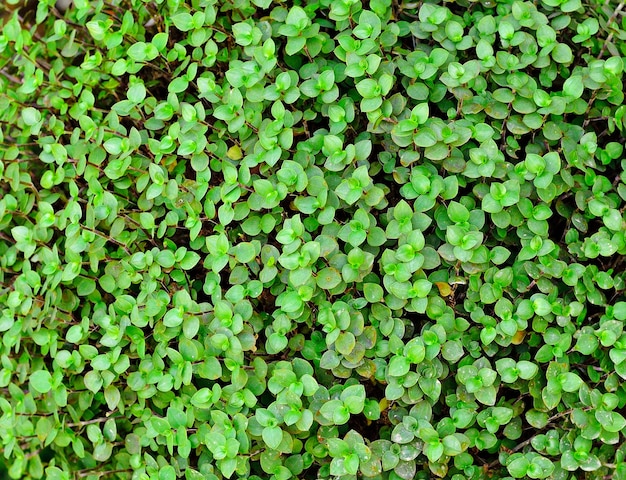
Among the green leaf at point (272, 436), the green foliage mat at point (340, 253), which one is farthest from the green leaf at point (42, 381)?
the green leaf at point (272, 436)

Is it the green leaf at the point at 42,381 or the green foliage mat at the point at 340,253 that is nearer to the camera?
the green foliage mat at the point at 340,253

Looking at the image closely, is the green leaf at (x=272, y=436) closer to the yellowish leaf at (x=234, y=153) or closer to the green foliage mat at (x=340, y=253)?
the green foliage mat at (x=340, y=253)

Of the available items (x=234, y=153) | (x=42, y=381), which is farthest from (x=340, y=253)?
(x=42, y=381)

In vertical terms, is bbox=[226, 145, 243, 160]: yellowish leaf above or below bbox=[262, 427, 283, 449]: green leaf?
above

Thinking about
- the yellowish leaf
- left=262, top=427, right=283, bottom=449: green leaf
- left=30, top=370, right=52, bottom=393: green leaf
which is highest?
the yellowish leaf

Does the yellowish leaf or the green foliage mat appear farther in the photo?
the yellowish leaf

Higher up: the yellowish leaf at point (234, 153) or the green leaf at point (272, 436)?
the yellowish leaf at point (234, 153)

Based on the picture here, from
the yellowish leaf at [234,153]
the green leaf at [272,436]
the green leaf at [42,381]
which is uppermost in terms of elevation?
the yellowish leaf at [234,153]

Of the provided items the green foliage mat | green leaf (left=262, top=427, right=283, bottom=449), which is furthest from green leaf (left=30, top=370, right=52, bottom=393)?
green leaf (left=262, top=427, right=283, bottom=449)

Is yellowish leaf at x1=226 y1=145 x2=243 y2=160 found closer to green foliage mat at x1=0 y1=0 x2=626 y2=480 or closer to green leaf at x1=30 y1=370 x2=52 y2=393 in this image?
green foliage mat at x1=0 y1=0 x2=626 y2=480
